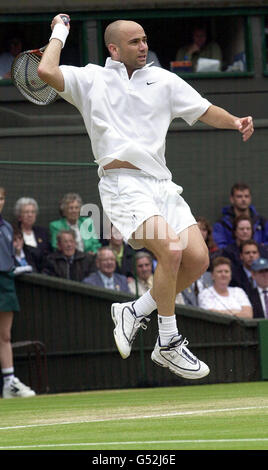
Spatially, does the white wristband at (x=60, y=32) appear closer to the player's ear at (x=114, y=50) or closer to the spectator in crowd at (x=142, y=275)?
the player's ear at (x=114, y=50)

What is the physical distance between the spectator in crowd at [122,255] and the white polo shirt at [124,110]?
205 inches

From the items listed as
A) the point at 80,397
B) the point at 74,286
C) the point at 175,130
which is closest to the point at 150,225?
the point at 80,397

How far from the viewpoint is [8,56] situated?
17.4 m

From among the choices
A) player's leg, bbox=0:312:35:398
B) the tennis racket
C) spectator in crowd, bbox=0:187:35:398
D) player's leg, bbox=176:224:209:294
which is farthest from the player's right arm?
player's leg, bbox=0:312:35:398

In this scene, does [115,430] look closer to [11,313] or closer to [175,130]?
[11,313]

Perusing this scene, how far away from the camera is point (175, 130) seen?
1691 cm

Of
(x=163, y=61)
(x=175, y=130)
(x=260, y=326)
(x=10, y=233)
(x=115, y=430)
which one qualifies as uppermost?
(x=163, y=61)

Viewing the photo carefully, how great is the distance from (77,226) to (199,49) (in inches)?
203

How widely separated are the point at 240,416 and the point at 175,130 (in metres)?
8.85

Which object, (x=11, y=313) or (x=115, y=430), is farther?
(x=11, y=313)

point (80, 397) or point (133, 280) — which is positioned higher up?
point (133, 280)

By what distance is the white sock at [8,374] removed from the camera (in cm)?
1340

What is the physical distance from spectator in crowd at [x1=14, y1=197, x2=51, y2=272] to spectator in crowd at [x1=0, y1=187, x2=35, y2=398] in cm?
52

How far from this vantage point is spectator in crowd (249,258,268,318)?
14.7 metres
